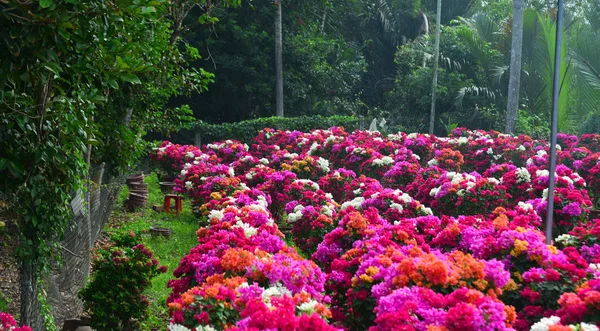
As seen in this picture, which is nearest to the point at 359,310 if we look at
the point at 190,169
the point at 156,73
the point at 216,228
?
the point at 216,228

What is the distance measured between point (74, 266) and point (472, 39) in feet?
62.3

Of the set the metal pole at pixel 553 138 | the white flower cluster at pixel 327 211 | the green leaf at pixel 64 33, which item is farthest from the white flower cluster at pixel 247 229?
the green leaf at pixel 64 33

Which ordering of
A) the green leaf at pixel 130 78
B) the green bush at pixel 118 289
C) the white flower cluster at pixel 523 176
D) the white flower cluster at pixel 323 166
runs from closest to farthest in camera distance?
the green leaf at pixel 130 78
the green bush at pixel 118 289
the white flower cluster at pixel 523 176
the white flower cluster at pixel 323 166

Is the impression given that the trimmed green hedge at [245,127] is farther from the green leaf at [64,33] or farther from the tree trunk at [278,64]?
the green leaf at [64,33]

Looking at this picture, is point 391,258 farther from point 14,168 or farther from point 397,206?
point 397,206

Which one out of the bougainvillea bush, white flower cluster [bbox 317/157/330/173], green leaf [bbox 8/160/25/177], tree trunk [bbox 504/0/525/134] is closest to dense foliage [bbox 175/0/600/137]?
tree trunk [bbox 504/0/525/134]

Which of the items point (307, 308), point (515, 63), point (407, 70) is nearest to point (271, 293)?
point (307, 308)

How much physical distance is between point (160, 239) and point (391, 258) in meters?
4.81

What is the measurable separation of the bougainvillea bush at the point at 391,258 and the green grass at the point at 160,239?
51 centimetres

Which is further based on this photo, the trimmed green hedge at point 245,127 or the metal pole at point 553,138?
the trimmed green hedge at point 245,127

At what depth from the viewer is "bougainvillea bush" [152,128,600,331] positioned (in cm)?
312

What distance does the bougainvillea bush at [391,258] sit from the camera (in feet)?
10.2

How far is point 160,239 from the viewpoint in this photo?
8.27 m

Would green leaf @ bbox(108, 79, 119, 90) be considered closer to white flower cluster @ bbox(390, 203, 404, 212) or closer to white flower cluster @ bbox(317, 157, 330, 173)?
white flower cluster @ bbox(390, 203, 404, 212)
